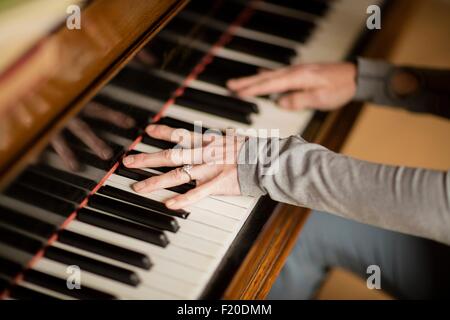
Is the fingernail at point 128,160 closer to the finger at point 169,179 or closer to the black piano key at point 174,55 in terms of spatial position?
the finger at point 169,179

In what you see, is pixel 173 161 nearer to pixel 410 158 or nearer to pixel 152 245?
pixel 152 245

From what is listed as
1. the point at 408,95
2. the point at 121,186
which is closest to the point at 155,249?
the point at 121,186

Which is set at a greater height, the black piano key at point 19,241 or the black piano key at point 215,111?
the black piano key at point 215,111

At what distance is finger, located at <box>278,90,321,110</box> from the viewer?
142 cm

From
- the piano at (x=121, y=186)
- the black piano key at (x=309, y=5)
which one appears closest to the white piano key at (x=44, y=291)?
the piano at (x=121, y=186)

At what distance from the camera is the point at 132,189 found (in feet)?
3.69

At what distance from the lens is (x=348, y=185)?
1.05 metres

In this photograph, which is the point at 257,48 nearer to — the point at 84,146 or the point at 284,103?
the point at 284,103

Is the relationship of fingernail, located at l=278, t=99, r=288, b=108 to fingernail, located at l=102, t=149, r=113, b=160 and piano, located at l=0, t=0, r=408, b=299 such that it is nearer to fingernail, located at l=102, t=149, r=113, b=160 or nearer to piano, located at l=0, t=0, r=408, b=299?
piano, located at l=0, t=0, r=408, b=299

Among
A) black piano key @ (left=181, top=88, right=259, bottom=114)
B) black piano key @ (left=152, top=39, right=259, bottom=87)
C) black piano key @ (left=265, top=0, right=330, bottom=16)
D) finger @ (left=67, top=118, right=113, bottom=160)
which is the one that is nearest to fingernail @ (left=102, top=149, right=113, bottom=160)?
finger @ (left=67, top=118, right=113, bottom=160)

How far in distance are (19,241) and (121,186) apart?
259mm

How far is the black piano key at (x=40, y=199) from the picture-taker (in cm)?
89
